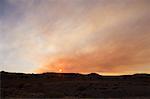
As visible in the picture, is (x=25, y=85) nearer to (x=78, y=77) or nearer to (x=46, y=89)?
(x=46, y=89)

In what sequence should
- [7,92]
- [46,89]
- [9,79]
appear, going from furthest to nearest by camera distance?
[9,79] → [46,89] → [7,92]

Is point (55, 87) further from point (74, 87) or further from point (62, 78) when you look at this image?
point (62, 78)

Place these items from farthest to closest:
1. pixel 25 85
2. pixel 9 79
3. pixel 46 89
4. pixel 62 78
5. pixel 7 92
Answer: pixel 62 78 → pixel 9 79 → pixel 25 85 → pixel 46 89 → pixel 7 92

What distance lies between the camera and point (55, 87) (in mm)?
60844

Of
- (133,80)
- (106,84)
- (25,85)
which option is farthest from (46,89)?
(133,80)

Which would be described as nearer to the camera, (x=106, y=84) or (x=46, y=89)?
(x=46, y=89)

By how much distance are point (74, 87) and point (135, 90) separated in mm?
12346

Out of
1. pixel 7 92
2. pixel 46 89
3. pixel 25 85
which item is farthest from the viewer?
pixel 25 85

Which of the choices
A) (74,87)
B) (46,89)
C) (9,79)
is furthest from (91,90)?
(9,79)

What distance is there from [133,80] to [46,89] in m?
25.4

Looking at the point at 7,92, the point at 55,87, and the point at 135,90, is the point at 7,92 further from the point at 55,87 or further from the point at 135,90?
the point at 135,90

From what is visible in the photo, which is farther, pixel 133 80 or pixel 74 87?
pixel 133 80

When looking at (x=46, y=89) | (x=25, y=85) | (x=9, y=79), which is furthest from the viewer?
(x=9, y=79)

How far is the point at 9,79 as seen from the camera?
70.4 meters
